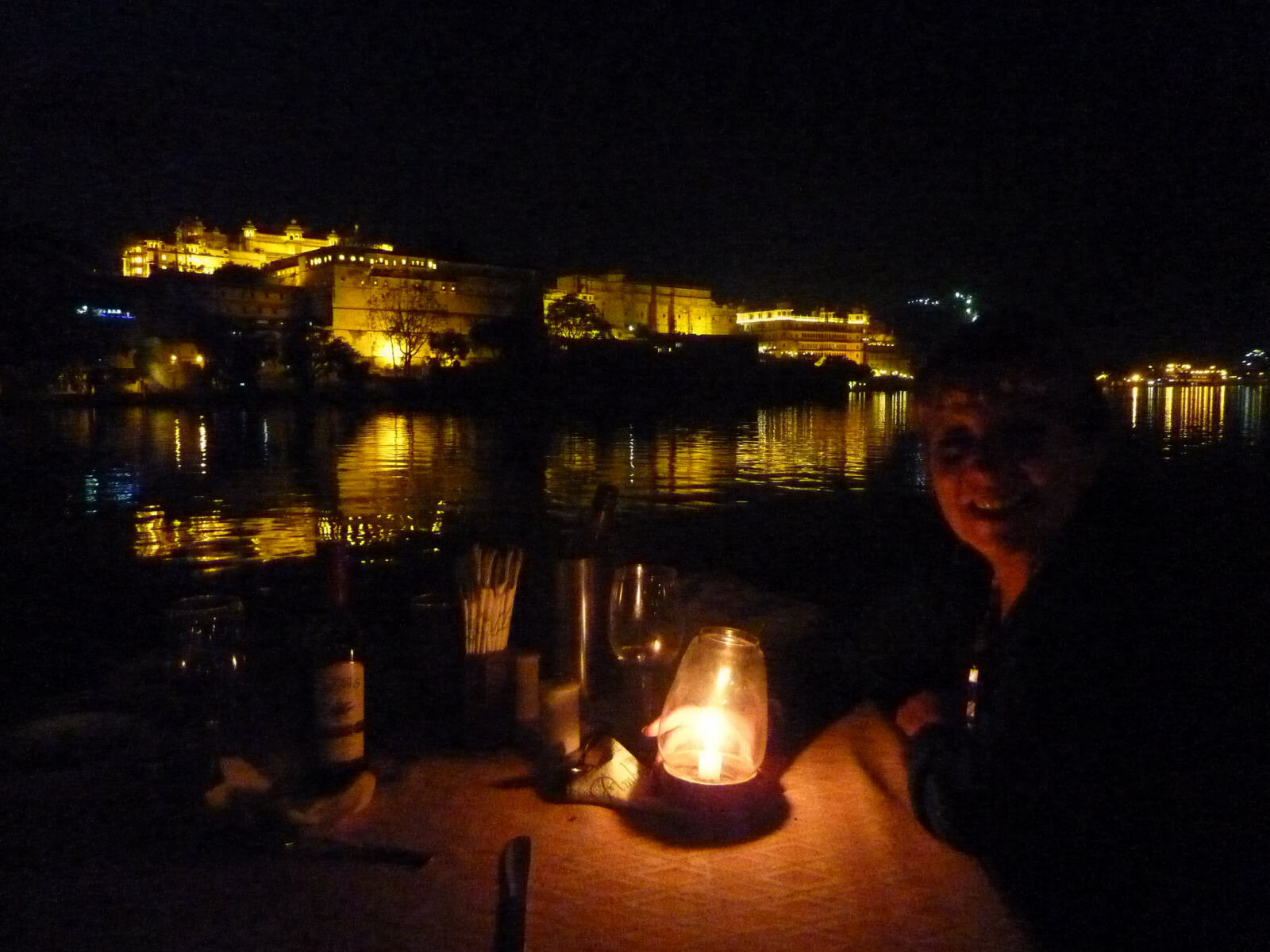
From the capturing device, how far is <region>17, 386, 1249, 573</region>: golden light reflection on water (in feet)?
34.4

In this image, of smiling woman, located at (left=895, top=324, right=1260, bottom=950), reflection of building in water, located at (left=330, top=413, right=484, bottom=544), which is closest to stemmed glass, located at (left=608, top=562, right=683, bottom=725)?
smiling woman, located at (left=895, top=324, right=1260, bottom=950)

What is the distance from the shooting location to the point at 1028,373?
5.09 ft

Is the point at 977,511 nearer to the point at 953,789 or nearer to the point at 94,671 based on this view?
the point at 953,789

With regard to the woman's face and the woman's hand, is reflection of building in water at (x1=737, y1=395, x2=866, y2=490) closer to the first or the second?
the woman's hand

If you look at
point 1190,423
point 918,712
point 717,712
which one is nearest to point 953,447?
point 918,712

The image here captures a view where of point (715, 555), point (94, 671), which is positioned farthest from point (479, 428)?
point (94, 671)

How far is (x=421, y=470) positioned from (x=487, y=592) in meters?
15.1

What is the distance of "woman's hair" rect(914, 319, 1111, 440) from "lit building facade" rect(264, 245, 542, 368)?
74.4 metres

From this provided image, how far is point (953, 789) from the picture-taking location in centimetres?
156

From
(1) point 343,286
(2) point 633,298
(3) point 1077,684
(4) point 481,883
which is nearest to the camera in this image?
(3) point 1077,684

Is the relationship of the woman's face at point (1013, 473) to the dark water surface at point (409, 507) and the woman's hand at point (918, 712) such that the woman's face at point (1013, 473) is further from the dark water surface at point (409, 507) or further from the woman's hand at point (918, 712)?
the woman's hand at point (918, 712)

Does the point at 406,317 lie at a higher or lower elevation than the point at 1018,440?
higher

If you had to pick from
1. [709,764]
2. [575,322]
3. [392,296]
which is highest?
[392,296]

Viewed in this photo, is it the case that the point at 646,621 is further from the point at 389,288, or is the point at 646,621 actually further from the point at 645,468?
the point at 389,288
